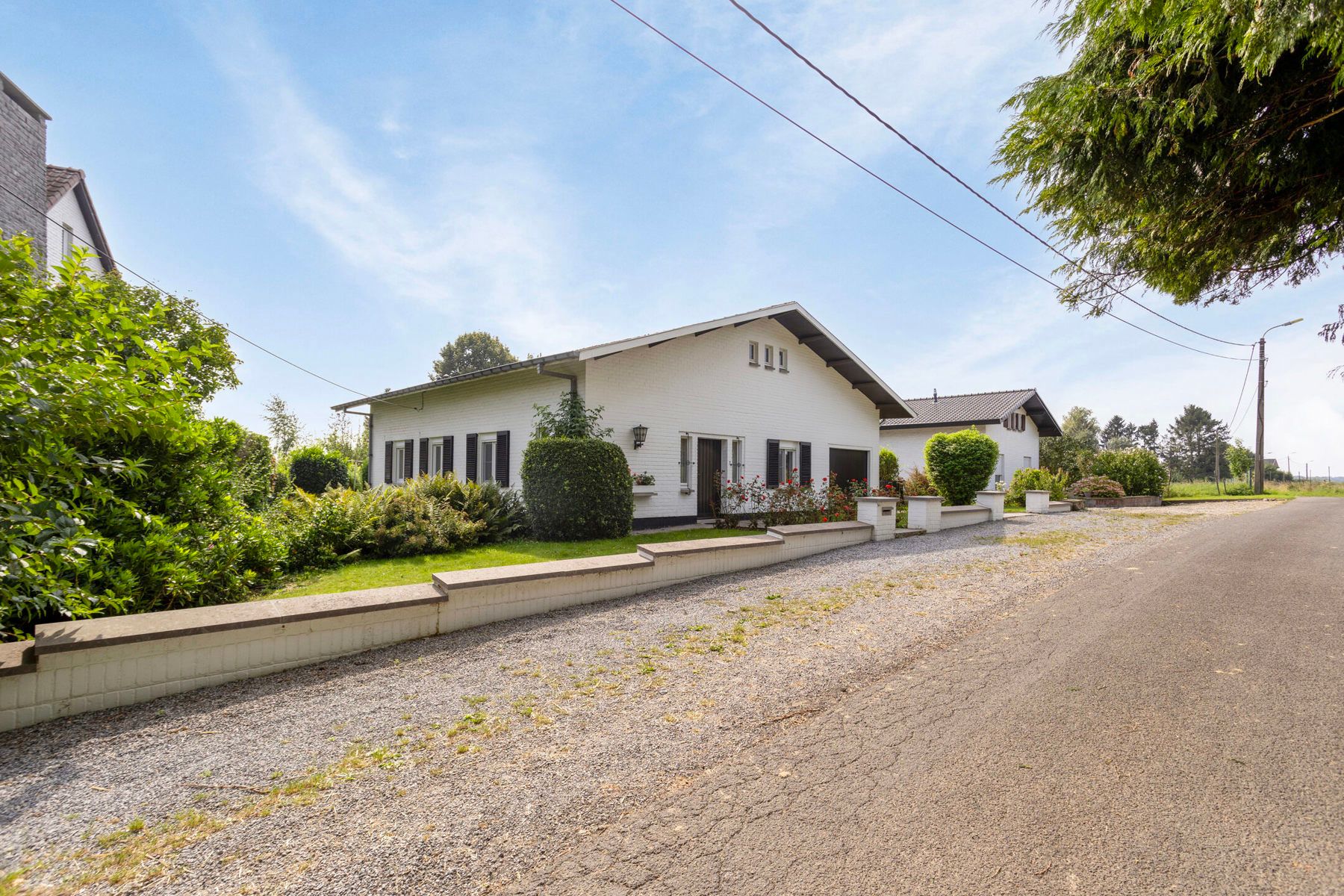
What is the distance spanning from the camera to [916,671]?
14.2ft

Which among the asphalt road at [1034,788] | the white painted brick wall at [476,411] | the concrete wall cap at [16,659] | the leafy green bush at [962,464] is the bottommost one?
the asphalt road at [1034,788]

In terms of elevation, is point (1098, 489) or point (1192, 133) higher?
point (1192, 133)

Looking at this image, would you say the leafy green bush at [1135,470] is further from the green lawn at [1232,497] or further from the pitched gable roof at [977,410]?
the pitched gable roof at [977,410]

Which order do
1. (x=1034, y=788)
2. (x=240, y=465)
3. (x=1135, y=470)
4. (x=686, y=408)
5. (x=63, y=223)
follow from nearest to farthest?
(x=1034, y=788) → (x=240, y=465) → (x=686, y=408) → (x=63, y=223) → (x=1135, y=470)

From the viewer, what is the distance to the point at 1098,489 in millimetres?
22250

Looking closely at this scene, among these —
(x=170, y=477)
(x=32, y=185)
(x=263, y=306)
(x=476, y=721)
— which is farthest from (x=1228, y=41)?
(x=32, y=185)

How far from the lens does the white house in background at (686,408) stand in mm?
12430

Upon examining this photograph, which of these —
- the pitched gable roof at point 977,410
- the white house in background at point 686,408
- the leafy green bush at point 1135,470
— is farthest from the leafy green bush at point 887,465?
the leafy green bush at point 1135,470

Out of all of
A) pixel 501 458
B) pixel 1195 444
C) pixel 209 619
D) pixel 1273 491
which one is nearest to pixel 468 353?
pixel 501 458

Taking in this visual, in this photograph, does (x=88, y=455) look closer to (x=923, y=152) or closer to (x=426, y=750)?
(x=426, y=750)

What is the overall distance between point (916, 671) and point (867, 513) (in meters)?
7.16

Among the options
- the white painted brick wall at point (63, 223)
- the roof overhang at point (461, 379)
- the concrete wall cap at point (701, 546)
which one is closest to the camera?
the concrete wall cap at point (701, 546)

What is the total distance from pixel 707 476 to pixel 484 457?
561cm

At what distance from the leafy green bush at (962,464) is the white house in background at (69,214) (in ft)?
75.1
